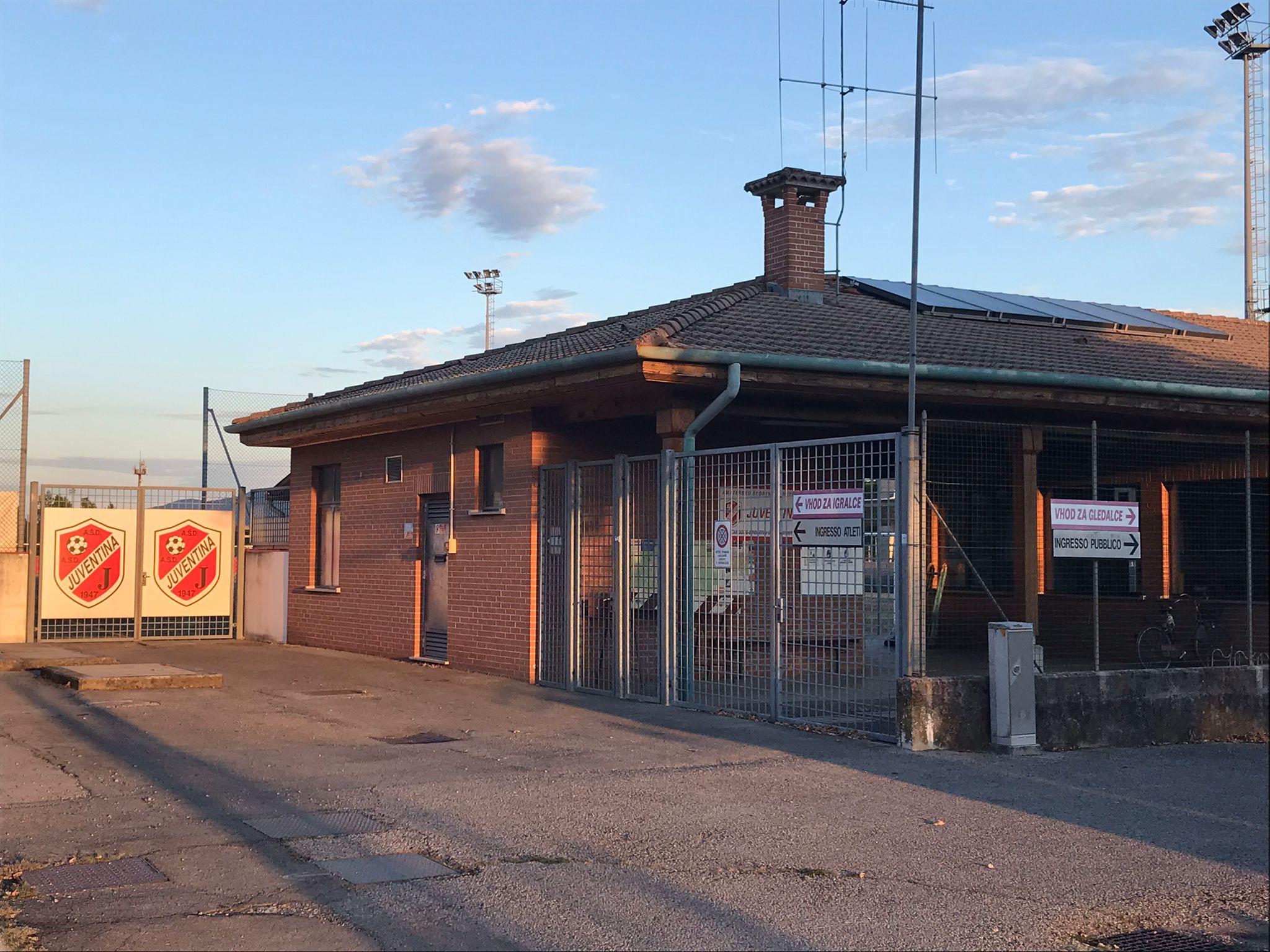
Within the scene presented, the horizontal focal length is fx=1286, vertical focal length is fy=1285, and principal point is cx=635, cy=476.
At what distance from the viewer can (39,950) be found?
495 centimetres

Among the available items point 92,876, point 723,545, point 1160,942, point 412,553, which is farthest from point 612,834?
point 412,553

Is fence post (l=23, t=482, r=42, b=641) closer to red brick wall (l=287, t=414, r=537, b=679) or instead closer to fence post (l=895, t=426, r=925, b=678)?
red brick wall (l=287, t=414, r=537, b=679)

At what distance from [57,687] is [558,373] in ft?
20.4

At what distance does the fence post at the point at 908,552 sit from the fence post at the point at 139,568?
1391 centimetres

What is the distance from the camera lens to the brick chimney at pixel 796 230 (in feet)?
56.0

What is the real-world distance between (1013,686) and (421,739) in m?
4.69

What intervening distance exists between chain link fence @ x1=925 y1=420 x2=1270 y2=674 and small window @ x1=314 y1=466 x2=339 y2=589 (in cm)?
894

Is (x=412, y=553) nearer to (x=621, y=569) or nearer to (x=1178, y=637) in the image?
(x=621, y=569)

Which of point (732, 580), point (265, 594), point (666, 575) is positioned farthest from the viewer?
point (265, 594)

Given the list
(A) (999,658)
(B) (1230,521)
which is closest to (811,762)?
(A) (999,658)

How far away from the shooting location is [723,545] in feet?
39.7

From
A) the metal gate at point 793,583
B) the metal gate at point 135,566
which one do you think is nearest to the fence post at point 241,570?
the metal gate at point 135,566

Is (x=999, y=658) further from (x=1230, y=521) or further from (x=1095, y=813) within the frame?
(x=1230, y=521)

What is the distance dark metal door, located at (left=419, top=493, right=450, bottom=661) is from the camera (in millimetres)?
16672
